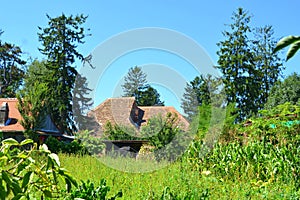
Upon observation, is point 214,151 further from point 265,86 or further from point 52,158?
point 265,86

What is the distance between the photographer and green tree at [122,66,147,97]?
1208 cm

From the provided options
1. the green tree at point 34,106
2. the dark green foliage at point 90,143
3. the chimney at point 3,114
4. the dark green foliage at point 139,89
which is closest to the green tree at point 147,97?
the dark green foliage at point 139,89

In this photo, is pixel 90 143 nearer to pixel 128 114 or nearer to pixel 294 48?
pixel 128 114

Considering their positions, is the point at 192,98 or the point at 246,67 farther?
the point at 246,67

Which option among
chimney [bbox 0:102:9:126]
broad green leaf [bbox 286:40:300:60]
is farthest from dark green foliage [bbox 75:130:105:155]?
broad green leaf [bbox 286:40:300:60]

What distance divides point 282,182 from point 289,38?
6.09 metres

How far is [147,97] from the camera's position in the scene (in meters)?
13.9

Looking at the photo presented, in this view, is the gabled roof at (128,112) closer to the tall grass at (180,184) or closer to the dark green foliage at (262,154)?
the dark green foliage at (262,154)

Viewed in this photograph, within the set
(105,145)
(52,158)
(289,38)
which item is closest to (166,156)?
(105,145)

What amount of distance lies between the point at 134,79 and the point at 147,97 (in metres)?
1.69

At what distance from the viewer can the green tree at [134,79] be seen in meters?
12.1

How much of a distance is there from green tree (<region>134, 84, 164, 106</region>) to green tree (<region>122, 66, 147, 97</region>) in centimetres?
27

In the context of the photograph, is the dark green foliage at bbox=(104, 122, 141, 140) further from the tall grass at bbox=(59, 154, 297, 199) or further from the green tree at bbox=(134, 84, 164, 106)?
the tall grass at bbox=(59, 154, 297, 199)

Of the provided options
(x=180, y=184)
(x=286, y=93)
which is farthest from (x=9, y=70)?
(x=180, y=184)
